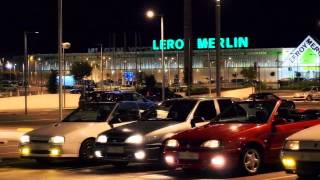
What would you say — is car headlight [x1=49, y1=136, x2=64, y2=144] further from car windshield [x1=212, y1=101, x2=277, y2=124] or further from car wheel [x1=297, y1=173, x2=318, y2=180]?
car wheel [x1=297, y1=173, x2=318, y2=180]

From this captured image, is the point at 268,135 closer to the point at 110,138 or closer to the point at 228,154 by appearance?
the point at 228,154

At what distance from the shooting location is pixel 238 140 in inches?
515

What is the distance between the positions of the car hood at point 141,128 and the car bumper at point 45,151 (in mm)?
1275

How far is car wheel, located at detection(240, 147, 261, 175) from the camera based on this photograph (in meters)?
13.2

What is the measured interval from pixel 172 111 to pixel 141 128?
1.18 m

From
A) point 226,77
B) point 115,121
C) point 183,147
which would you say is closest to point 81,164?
point 115,121

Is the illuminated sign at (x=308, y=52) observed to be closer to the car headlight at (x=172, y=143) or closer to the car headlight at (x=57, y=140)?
the car headlight at (x=57, y=140)

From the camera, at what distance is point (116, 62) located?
410ft

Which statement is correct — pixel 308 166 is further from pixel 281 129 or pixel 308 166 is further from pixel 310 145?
pixel 281 129

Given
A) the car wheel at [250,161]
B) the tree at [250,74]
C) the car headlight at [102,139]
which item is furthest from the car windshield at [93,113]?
the tree at [250,74]

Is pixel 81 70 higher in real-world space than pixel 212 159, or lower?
higher

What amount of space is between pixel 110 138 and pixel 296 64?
3220 inches

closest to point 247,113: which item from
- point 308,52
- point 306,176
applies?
point 306,176

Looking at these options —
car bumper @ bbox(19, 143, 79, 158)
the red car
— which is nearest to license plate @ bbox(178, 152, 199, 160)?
the red car
